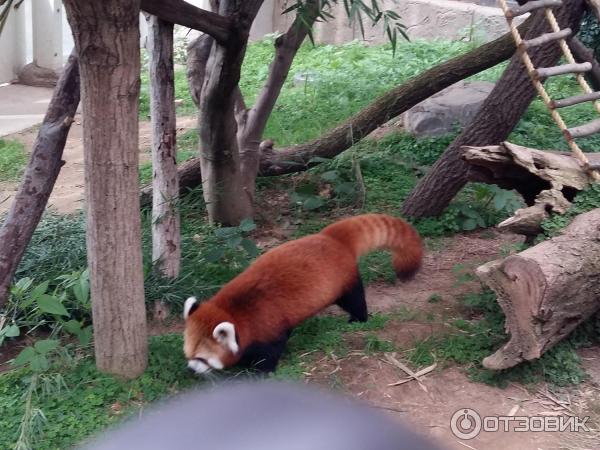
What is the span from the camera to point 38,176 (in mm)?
3906

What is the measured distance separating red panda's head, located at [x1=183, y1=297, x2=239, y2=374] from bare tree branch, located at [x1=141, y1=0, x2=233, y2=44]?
1573 mm

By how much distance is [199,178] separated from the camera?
5828 millimetres

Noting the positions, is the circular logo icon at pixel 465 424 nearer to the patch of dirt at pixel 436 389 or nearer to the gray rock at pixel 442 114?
the patch of dirt at pixel 436 389

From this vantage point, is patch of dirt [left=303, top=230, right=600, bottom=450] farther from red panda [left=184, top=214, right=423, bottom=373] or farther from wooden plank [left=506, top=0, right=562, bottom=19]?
wooden plank [left=506, top=0, right=562, bottom=19]

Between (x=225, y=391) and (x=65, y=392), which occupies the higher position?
(x=225, y=391)

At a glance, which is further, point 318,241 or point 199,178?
point 199,178

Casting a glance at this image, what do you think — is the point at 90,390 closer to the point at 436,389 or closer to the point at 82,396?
the point at 82,396

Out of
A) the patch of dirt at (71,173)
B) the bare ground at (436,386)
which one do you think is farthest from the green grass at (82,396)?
the patch of dirt at (71,173)

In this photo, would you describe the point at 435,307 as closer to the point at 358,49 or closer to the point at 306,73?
the point at 306,73

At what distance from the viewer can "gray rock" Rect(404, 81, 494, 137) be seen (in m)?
6.74

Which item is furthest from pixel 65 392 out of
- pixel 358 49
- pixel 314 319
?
pixel 358 49

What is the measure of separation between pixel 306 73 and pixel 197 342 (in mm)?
6086

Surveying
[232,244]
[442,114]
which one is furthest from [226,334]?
[442,114]

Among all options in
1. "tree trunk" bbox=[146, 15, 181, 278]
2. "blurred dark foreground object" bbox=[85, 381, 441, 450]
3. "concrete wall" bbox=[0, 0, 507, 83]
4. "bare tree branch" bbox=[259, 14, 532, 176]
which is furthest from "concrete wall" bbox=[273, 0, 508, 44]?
"blurred dark foreground object" bbox=[85, 381, 441, 450]
